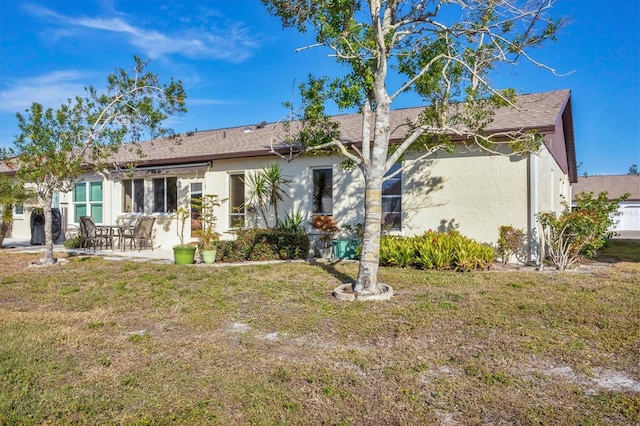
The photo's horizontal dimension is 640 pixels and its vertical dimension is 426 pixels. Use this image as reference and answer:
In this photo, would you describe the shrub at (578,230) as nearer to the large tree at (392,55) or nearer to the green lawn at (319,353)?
the green lawn at (319,353)

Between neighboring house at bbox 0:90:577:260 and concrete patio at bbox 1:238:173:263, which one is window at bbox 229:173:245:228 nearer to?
neighboring house at bbox 0:90:577:260

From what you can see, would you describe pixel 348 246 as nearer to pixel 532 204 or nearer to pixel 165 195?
pixel 532 204

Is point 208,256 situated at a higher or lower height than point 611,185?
lower

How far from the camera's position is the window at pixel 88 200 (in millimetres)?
17703

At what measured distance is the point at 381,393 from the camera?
3752 millimetres

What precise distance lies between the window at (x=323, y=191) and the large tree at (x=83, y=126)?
4.41 metres

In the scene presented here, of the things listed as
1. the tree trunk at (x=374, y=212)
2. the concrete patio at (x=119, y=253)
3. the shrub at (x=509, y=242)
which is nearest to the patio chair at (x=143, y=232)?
the concrete patio at (x=119, y=253)

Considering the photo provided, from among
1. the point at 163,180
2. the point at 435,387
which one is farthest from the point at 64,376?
the point at 163,180

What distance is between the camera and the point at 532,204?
34.5 ft

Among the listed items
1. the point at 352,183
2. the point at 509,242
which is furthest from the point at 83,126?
the point at 509,242

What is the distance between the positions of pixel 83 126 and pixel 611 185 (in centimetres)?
4182

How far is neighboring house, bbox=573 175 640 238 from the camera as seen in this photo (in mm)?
33312

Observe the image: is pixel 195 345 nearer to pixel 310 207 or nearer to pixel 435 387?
pixel 435 387

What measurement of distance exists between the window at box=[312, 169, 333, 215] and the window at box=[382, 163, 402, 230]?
171 cm
